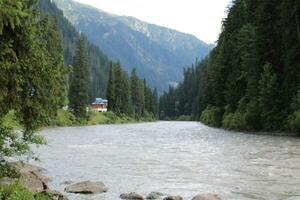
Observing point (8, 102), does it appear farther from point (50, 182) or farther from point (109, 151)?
point (109, 151)

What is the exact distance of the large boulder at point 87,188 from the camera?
2323 cm

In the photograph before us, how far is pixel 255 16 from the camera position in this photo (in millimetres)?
77250

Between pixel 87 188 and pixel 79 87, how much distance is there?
103536 mm

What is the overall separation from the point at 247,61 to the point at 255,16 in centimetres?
729

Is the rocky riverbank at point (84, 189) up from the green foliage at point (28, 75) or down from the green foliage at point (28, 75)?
down

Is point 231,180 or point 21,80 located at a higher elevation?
point 21,80

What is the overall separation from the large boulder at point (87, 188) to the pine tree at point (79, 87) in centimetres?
9908

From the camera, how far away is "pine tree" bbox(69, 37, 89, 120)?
12325 cm

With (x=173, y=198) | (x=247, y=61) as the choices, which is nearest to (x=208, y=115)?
(x=247, y=61)

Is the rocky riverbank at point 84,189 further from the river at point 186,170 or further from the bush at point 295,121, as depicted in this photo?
the bush at point 295,121

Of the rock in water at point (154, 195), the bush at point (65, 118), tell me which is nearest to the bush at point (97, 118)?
the bush at point (65, 118)

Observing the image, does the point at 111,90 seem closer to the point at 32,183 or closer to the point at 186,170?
the point at 186,170

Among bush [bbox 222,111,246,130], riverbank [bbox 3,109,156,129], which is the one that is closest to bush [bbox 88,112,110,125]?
riverbank [bbox 3,109,156,129]

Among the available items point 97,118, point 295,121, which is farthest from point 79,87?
point 295,121
